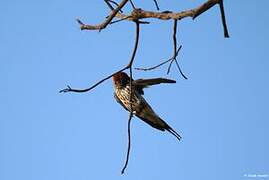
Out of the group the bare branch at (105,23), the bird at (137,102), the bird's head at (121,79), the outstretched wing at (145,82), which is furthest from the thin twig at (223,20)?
the bird's head at (121,79)

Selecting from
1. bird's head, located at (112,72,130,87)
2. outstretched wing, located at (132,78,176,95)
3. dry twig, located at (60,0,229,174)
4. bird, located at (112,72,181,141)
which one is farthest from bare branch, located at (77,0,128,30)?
bird's head, located at (112,72,130,87)

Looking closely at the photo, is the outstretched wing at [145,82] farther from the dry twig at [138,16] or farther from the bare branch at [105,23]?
the bare branch at [105,23]

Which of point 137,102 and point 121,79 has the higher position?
point 121,79

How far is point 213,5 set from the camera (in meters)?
3.02

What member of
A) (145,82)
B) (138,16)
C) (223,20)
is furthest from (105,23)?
(145,82)

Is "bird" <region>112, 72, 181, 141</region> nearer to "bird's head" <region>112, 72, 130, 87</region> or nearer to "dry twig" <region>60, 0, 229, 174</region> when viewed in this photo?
"bird's head" <region>112, 72, 130, 87</region>

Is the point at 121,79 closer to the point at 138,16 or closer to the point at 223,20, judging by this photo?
the point at 138,16

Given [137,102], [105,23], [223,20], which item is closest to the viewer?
[223,20]

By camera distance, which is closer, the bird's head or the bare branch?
the bare branch

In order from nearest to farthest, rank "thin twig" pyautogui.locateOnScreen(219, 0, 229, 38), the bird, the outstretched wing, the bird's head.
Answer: "thin twig" pyautogui.locateOnScreen(219, 0, 229, 38) → the outstretched wing → the bird → the bird's head

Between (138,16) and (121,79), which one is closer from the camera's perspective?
(138,16)

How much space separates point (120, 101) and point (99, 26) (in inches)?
149

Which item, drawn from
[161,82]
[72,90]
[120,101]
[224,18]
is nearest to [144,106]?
[120,101]

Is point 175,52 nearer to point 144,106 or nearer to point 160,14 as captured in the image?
point 160,14
